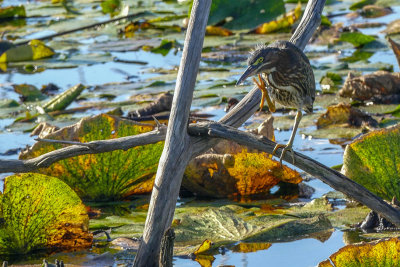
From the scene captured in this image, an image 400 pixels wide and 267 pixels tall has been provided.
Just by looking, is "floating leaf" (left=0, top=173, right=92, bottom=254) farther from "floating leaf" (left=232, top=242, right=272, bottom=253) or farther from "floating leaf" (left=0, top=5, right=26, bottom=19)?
"floating leaf" (left=0, top=5, right=26, bottom=19)

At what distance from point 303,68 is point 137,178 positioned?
1.14 meters

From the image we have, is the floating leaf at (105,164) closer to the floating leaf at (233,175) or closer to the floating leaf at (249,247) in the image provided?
the floating leaf at (233,175)

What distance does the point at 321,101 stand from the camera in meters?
5.70

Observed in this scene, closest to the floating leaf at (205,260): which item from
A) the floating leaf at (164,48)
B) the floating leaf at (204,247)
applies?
the floating leaf at (204,247)

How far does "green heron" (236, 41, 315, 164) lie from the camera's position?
3.13 metres

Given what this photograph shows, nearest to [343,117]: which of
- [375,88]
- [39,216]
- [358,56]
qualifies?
[375,88]

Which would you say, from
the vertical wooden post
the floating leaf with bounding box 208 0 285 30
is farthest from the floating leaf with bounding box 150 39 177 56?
the vertical wooden post

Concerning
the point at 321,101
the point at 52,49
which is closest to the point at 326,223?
the point at 321,101

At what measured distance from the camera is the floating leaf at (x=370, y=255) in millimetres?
2545

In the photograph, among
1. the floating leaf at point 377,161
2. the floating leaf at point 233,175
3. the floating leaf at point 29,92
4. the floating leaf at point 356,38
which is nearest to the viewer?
the floating leaf at point 377,161

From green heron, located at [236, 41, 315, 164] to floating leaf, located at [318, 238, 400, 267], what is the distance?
63 centimetres

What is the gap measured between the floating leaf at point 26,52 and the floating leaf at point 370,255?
223 inches

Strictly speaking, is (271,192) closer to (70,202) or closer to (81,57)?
(70,202)

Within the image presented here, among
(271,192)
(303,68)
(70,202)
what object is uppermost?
A: (303,68)
